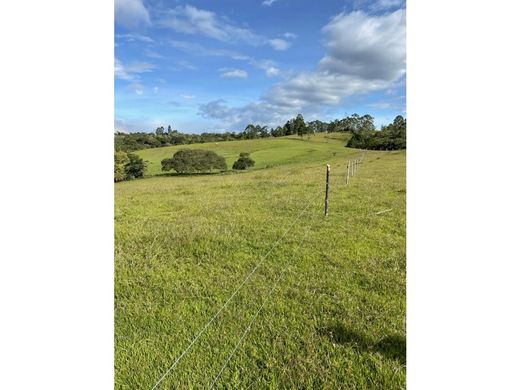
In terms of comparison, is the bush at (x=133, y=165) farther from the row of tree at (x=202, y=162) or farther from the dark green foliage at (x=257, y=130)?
the row of tree at (x=202, y=162)

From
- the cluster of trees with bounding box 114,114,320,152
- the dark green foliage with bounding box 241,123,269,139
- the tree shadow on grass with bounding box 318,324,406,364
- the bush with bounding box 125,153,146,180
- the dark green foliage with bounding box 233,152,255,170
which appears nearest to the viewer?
the tree shadow on grass with bounding box 318,324,406,364

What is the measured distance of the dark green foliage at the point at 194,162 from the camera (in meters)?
17.2

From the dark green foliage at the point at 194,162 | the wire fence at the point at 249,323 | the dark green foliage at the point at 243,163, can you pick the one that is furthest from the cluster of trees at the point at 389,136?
the dark green foliage at the point at 243,163

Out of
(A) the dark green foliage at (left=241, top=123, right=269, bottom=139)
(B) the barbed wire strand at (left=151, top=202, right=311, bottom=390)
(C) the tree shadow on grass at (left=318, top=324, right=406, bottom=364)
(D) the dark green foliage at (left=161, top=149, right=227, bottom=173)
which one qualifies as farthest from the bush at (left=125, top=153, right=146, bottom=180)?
(C) the tree shadow on grass at (left=318, top=324, right=406, bottom=364)

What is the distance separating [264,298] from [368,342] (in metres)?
1.06

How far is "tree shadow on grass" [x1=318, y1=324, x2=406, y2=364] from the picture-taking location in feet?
7.82

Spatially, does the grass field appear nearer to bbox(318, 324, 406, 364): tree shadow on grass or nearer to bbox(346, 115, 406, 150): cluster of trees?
bbox(318, 324, 406, 364): tree shadow on grass

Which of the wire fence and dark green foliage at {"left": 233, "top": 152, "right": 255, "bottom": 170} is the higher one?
dark green foliage at {"left": 233, "top": 152, "right": 255, "bottom": 170}

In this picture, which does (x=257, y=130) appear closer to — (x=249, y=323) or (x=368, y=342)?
(x=249, y=323)

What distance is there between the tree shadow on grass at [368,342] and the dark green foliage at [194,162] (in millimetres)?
14287
